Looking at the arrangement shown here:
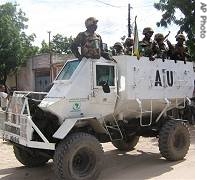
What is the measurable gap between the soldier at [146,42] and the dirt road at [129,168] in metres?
2.45

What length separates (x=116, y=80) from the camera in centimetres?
857

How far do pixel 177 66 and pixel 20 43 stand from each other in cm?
3384

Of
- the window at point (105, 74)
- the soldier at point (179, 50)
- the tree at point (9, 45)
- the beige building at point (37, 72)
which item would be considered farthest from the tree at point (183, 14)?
the tree at point (9, 45)

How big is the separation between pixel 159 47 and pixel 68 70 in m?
2.60

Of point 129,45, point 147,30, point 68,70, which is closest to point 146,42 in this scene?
point 147,30

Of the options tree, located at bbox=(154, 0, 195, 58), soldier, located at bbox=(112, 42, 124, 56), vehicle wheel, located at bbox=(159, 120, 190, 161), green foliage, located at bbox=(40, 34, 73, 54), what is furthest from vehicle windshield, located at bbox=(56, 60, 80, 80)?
green foliage, located at bbox=(40, 34, 73, 54)

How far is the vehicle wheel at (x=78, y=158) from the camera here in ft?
23.3

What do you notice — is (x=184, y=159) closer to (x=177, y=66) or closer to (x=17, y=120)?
(x=177, y=66)

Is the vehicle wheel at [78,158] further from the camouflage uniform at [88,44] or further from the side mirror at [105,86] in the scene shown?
the camouflage uniform at [88,44]

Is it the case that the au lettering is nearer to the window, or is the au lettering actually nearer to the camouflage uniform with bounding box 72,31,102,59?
the window

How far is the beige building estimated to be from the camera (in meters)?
36.5

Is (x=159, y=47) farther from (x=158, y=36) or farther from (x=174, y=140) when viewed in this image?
(x=174, y=140)

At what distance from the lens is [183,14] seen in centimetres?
1959
